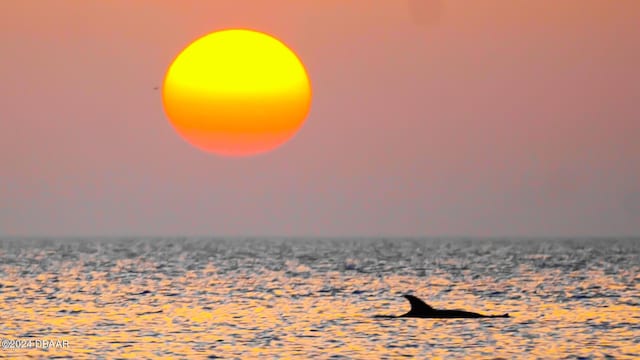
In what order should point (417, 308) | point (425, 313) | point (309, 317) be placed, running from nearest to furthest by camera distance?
A: point (425, 313) → point (417, 308) → point (309, 317)

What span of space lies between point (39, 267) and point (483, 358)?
292 ft

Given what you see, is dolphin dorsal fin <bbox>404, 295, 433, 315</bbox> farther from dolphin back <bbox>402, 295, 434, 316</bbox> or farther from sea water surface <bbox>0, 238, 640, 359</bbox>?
sea water surface <bbox>0, 238, 640, 359</bbox>

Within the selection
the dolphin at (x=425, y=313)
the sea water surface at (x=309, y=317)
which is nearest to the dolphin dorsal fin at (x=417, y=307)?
the dolphin at (x=425, y=313)

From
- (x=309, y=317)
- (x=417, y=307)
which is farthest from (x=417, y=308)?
(x=309, y=317)

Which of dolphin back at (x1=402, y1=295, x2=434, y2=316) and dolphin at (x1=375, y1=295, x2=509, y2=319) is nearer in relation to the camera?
dolphin at (x1=375, y1=295, x2=509, y2=319)

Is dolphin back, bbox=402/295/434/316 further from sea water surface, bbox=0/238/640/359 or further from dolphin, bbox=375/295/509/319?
sea water surface, bbox=0/238/640/359

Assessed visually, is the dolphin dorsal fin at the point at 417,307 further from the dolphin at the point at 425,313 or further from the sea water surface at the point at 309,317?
the sea water surface at the point at 309,317

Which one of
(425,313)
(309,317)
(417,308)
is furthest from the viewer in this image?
(309,317)

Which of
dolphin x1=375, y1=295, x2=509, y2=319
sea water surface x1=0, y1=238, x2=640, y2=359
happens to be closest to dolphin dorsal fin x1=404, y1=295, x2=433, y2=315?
dolphin x1=375, y1=295, x2=509, y2=319

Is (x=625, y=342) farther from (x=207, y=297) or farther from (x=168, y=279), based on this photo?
(x=168, y=279)

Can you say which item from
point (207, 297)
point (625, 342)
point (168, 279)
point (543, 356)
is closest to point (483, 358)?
point (543, 356)

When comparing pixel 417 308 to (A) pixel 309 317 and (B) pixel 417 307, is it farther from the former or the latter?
(A) pixel 309 317

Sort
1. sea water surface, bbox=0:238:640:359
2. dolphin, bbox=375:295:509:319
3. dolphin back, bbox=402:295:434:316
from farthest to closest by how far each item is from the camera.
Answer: dolphin back, bbox=402:295:434:316
dolphin, bbox=375:295:509:319
sea water surface, bbox=0:238:640:359

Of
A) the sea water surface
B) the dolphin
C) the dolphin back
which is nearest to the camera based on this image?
the sea water surface
